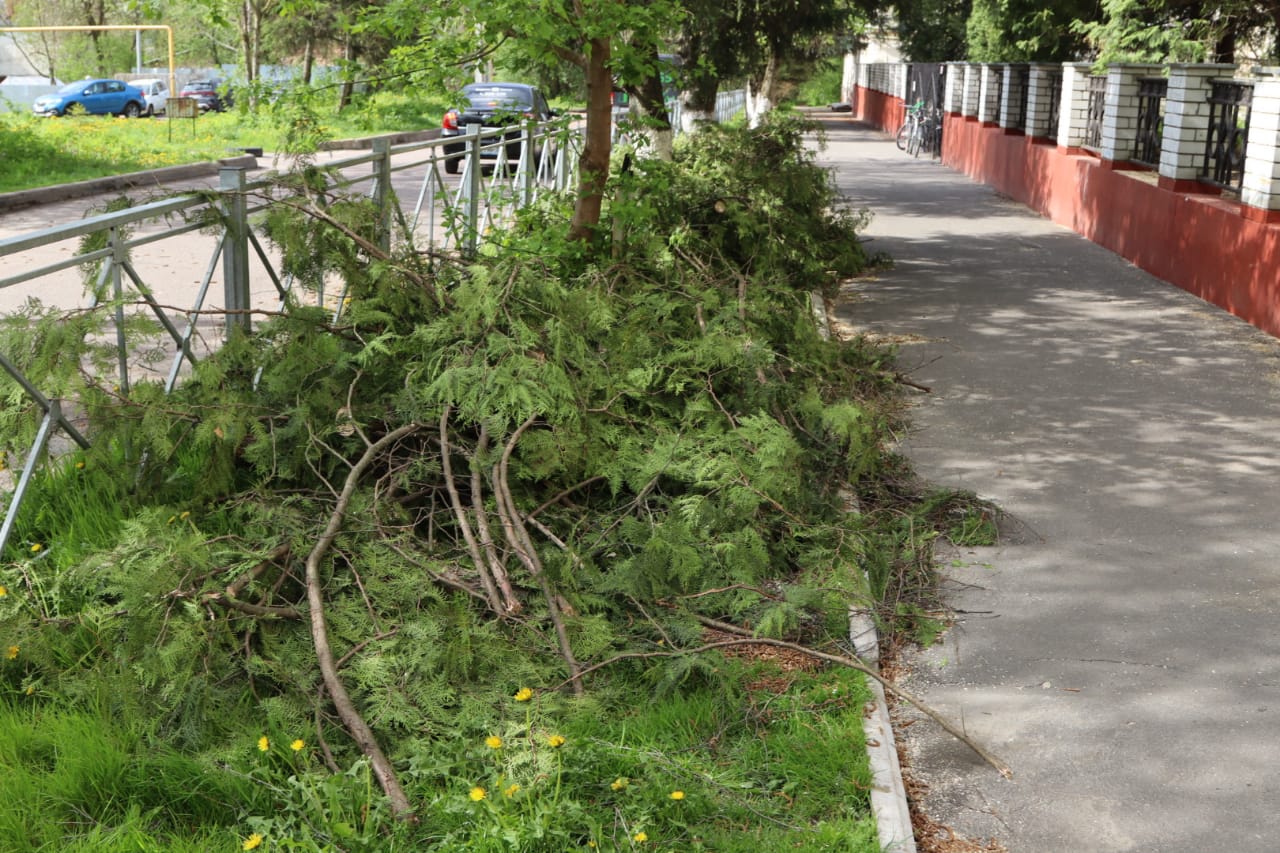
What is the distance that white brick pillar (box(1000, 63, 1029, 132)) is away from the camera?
71.9 feet

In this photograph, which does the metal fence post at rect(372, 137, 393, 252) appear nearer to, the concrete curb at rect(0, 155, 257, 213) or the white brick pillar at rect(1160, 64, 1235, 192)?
the white brick pillar at rect(1160, 64, 1235, 192)

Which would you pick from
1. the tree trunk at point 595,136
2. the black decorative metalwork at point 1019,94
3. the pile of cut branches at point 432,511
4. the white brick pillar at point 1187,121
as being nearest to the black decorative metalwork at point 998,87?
the black decorative metalwork at point 1019,94

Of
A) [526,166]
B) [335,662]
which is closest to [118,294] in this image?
[335,662]

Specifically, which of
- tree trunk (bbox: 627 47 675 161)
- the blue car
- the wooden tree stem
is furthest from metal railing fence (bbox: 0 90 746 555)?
the blue car

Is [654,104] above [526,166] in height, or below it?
above

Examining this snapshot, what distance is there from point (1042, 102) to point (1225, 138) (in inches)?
331

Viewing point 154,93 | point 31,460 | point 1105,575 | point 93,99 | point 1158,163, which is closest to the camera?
point 31,460

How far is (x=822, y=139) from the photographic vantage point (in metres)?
12.9

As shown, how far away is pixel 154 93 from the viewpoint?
51.1m

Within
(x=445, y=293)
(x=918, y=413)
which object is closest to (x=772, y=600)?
(x=445, y=293)

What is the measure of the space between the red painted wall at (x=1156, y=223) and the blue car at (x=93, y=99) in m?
33.5

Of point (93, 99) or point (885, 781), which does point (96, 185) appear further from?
point (93, 99)

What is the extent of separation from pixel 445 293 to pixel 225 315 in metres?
0.96

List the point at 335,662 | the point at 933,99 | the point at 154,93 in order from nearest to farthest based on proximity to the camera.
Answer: the point at 335,662, the point at 933,99, the point at 154,93
